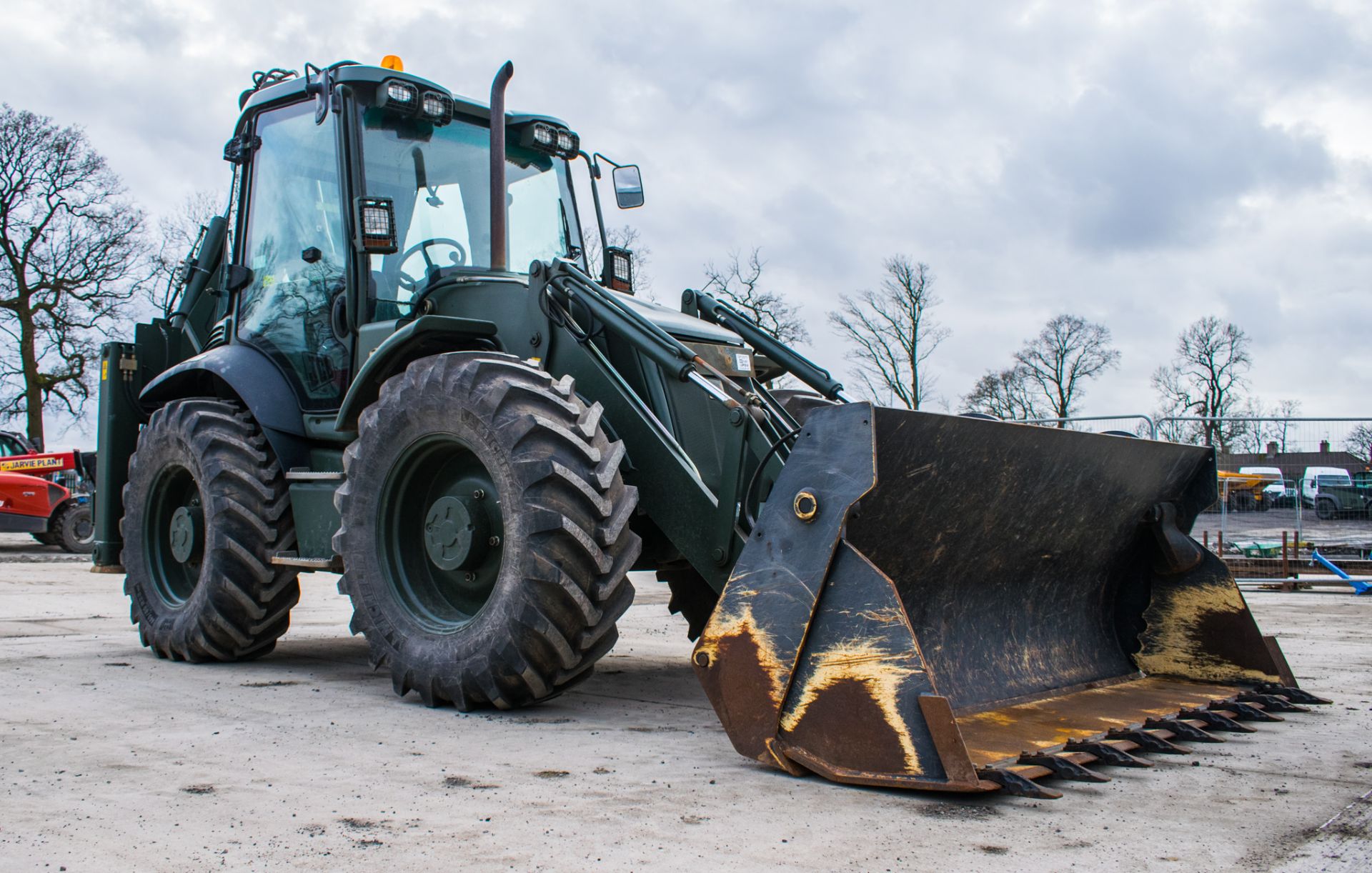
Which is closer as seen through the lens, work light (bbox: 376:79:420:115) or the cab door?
work light (bbox: 376:79:420:115)

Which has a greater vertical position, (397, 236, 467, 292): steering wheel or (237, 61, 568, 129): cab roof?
(237, 61, 568, 129): cab roof

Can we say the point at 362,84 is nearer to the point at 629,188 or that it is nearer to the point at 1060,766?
the point at 629,188

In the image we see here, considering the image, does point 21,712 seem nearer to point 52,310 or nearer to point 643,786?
point 643,786

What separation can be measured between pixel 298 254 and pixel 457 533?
94.3 inches

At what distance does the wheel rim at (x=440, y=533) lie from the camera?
4824 mm

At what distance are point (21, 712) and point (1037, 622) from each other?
411 cm

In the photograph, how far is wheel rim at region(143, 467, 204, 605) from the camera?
666cm

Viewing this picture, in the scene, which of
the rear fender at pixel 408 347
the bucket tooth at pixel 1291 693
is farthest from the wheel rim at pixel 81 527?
the bucket tooth at pixel 1291 693

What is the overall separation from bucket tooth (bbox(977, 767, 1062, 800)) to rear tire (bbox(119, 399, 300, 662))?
13.1 ft

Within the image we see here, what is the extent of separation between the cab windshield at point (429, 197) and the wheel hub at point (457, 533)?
5.14ft

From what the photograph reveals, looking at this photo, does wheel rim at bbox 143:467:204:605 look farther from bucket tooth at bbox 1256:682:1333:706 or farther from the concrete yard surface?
bucket tooth at bbox 1256:682:1333:706

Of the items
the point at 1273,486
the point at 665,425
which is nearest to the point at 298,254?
the point at 665,425

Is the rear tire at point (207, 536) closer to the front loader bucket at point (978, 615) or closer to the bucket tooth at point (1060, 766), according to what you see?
the front loader bucket at point (978, 615)

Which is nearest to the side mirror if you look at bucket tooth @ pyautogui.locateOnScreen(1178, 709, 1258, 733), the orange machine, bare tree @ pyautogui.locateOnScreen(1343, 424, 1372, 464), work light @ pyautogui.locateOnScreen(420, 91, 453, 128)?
work light @ pyautogui.locateOnScreen(420, 91, 453, 128)
